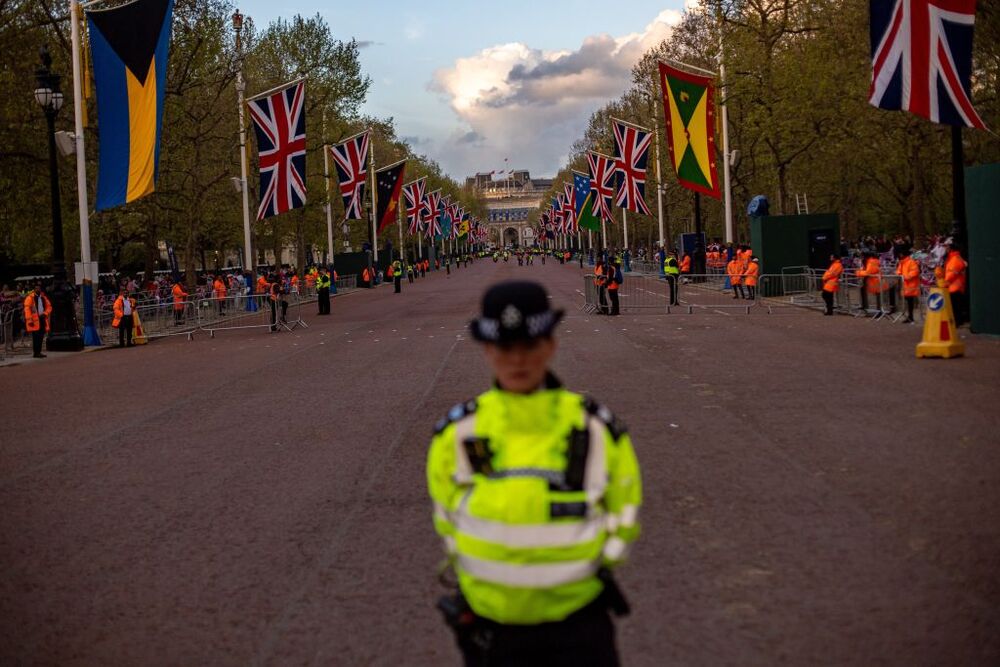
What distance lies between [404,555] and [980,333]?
51.6ft

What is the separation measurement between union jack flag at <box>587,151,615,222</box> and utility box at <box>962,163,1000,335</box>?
30.9 meters

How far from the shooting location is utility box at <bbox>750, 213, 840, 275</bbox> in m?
35.3

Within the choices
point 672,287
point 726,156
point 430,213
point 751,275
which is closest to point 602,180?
point 726,156

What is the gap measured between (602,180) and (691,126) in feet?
61.5

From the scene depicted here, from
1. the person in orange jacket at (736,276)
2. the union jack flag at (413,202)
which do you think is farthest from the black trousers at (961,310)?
the union jack flag at (413,202)

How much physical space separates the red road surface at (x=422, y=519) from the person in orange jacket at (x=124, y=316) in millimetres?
11353

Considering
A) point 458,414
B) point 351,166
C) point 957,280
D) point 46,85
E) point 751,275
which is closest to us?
point 458,414

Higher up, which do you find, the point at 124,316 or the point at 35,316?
the point at 35,316

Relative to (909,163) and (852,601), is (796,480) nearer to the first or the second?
(852,601)

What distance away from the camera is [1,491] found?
29.3 feet

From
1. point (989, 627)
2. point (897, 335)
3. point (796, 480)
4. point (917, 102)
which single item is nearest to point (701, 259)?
point (897, 335)

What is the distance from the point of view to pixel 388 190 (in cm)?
5281

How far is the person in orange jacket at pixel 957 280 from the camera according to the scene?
19703 millimetres

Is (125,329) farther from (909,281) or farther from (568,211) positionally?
(568,211)
